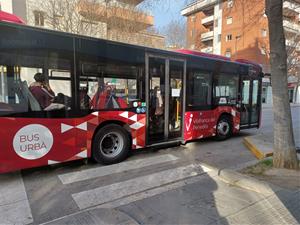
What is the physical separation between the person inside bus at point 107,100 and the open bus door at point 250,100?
518cm

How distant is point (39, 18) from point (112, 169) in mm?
14667

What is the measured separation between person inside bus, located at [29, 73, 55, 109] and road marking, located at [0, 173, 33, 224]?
1537 millimetres

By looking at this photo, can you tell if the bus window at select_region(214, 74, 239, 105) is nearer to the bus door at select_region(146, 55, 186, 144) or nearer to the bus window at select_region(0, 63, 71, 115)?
the bus door at select_region(146, 55, 186, 144)

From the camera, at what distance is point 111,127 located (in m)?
5.41

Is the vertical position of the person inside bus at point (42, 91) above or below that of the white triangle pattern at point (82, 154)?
above

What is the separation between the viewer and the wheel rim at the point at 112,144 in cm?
552

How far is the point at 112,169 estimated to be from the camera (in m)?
5.12

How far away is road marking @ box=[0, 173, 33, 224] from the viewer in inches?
123

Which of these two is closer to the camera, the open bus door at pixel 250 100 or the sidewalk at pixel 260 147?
the sidewalk at pixel 260 147

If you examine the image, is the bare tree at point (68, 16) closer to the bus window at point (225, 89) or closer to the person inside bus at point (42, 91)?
the bus window at point (225, 89)

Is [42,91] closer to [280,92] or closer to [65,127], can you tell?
[65,127]

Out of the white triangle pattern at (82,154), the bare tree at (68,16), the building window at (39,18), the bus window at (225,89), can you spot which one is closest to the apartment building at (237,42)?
the bare tree at (68,16)

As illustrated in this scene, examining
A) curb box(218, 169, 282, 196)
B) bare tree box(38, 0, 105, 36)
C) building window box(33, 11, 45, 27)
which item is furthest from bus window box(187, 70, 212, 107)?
building window box(33, 11, 45, 27)

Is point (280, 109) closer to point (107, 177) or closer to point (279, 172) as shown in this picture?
point (279, 172)
